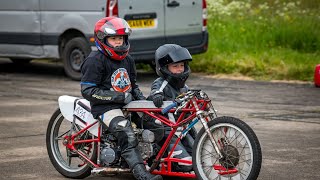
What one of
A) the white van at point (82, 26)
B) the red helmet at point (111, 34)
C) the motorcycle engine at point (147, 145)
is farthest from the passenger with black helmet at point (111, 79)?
the white van at point (82, 26)

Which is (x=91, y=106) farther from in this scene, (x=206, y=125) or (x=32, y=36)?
(x=32, y=36)

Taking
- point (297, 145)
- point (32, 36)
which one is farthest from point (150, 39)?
point (297, 145)

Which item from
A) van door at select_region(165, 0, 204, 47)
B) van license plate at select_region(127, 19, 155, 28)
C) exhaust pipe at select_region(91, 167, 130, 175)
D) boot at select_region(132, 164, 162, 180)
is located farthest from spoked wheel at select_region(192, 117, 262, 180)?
van door at select_region(165, 0, 204, 47)

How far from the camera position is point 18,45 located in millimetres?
17391

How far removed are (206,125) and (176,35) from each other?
9.38 metres

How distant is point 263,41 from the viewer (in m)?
18.3

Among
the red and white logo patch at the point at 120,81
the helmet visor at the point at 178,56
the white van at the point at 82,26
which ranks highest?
the helmet visor at the point at 178,56

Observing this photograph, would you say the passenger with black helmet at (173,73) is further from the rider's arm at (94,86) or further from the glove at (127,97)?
the rider's arm at (94,86)

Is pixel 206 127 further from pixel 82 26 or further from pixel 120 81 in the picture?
pixel 82 26

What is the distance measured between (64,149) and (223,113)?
159 inches

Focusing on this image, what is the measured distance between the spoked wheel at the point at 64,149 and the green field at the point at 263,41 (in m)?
7.77

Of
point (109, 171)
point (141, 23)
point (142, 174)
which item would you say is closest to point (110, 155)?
point (109, 171)

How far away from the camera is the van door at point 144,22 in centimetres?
1598

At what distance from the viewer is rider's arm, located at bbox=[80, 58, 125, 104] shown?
8047mm
